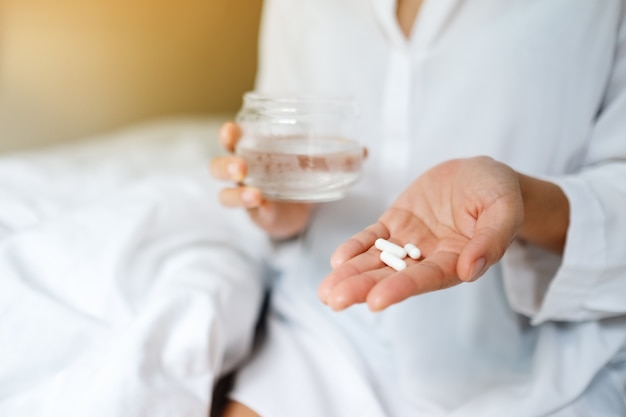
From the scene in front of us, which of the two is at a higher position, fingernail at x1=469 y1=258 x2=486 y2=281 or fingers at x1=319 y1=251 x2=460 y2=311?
fingernail at x1=469 y1=258 x2=486 y2=281

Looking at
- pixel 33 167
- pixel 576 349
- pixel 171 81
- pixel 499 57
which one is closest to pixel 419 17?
pixel 499 57

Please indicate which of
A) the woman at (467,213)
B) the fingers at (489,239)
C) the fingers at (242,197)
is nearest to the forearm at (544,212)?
the woman at (467,213)

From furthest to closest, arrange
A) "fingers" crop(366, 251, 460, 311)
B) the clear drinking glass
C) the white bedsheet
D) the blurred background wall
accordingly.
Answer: the blurred background wall → the clear drinking glass → the white bedsheet → "fingers" crop(366, 251, 460, 311)

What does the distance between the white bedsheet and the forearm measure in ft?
1.11

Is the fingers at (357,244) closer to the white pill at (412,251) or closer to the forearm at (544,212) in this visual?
the white pill at (412,251)

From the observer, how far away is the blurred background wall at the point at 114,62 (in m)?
1.48

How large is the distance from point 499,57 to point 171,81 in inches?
53.3

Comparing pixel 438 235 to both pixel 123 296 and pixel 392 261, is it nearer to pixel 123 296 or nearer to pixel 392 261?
pixel 392 261

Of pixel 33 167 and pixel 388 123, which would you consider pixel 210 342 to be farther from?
pixel 33 167

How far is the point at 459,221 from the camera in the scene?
49 centimetres

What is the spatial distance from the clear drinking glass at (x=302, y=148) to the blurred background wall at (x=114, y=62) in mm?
1064

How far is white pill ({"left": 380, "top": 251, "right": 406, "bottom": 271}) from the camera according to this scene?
447 millimetres

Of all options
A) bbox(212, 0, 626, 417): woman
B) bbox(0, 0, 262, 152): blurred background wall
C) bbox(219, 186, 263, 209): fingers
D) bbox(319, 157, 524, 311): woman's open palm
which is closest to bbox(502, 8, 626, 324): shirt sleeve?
bbox(212, 0, 626, 417): woman

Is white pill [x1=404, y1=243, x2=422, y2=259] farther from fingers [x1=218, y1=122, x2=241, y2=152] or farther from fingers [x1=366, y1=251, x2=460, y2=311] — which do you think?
fingers [x1=218, y1=122, x2=241, y2=152]
